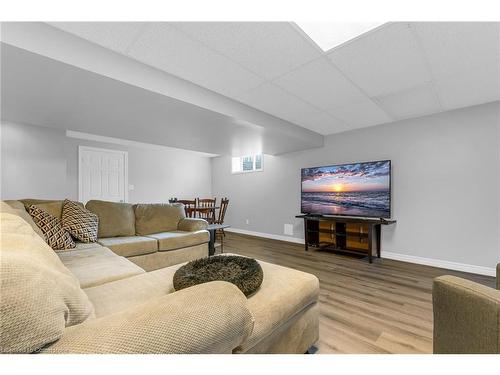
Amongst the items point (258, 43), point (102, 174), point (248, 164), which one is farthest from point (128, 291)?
point (248, 164)

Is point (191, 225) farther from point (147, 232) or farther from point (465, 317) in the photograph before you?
point (465, 317)

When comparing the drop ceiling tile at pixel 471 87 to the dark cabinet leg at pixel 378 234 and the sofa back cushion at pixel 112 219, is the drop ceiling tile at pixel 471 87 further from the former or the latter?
the sofa back cushion at pixel 112 219

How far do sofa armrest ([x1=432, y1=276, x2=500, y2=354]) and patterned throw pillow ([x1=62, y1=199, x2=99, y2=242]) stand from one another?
3072mm

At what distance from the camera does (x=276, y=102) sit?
2803 mm

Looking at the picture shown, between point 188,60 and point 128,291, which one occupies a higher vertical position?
point 188,60

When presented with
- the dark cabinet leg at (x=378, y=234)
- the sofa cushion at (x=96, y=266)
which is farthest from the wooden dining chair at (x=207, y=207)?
the dark cabinet leg at (x=378, y=234)

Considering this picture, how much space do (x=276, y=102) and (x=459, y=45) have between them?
1.66m

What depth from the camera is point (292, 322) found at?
127 cm

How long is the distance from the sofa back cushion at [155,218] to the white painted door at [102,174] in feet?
7.84

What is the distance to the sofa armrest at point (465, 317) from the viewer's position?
2.76 ft

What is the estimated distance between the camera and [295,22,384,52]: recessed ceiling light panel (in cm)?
158

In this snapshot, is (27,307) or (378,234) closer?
(27,307)
